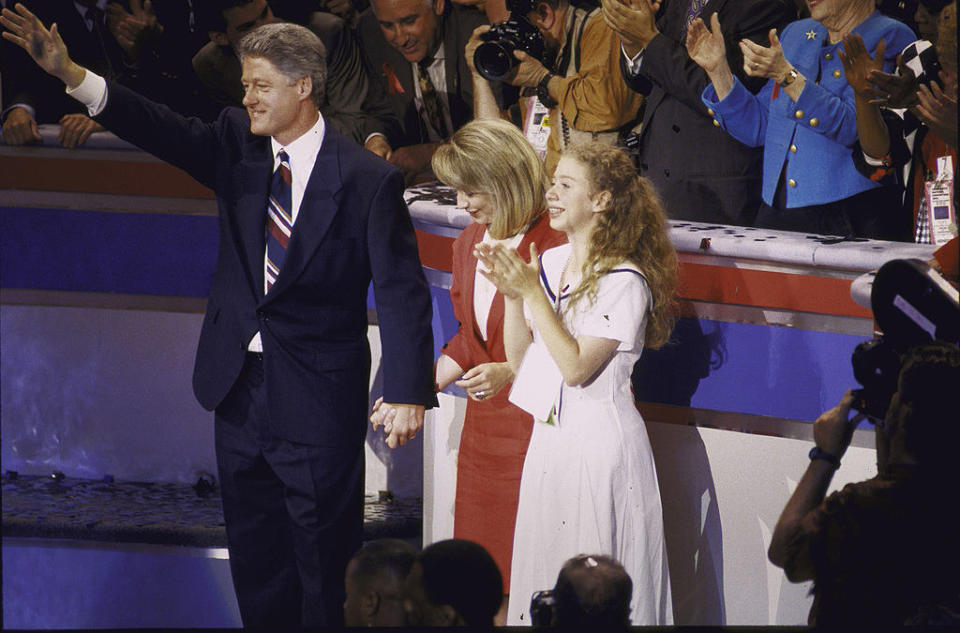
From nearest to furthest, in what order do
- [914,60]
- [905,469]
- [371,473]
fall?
[905,469] < [914,60] < [371,473]

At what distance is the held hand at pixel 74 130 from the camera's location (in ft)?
13.5

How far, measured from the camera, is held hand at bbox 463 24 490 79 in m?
3.65

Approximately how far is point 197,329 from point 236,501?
1384 millimetres

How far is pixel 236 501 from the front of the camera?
9.76 ft

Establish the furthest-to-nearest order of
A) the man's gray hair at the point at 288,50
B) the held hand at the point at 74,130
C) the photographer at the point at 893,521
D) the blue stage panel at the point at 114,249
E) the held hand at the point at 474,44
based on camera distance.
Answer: the blue stage panel at the point at 114,249 → the held hand at the point at 74,130 → the held hand at the point at 474,44 → the man's gray hair at the point at 288,50 → the photographer at the point at 893,521

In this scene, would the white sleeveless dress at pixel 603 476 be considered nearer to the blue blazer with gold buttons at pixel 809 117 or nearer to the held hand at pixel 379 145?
the blue blazer with gold buttons at pixel 809 117

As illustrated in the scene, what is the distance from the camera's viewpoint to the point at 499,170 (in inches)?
117

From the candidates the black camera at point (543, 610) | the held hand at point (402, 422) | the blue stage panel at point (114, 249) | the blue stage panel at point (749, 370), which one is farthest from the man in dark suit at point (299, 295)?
the blue stage panel at point (114, 249)

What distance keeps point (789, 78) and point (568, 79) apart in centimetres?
66

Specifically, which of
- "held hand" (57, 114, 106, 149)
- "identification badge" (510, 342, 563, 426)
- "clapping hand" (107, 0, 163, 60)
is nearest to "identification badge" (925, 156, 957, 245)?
"identification badge" (510, 342, 563, 426)

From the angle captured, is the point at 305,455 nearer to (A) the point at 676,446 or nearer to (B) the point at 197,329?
(A) the point at 676,446

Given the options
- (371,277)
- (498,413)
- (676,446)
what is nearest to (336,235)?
(371,277)

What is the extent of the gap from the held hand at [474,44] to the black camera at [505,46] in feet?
0.15

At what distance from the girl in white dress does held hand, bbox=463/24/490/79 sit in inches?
33.2
